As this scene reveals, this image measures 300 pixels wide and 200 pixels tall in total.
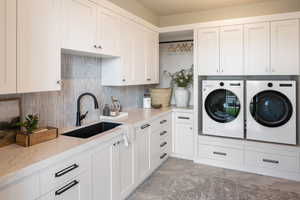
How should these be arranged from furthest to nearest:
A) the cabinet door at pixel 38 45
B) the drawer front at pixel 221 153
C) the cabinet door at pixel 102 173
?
the drawer front at pixel 221 153
the cabinet door at pixel 102 173
the cabinet door at pixel 38 45

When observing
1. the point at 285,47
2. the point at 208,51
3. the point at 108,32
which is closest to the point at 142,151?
the point at 108,32

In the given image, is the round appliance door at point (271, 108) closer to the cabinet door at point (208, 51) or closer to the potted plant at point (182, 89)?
the cabinet door at point (208, 51)

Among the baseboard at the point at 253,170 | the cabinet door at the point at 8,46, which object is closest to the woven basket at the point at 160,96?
the baseboard at the point at 253,170

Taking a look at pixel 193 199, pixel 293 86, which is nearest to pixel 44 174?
pixel 193 199

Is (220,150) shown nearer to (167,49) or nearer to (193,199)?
(193,199)

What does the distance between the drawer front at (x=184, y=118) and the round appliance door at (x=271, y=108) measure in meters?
0.94

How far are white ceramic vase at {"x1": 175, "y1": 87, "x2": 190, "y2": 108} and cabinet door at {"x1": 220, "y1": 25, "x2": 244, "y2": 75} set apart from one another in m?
0.79

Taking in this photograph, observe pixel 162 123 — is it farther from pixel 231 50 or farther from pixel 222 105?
pixel 231 50

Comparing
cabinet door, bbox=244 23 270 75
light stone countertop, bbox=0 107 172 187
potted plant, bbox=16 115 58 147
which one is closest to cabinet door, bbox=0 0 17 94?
potted plant, bbox=16 115 58 147

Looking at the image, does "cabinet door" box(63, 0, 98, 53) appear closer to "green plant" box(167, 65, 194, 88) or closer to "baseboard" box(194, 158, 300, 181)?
"green plant" box(167, 65, 194, 88)

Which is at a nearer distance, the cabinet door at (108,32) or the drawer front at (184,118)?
the cabinet door at (108,32)

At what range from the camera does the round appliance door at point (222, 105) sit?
126 inches

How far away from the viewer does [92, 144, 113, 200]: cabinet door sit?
1850mm

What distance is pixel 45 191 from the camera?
1.38 m
